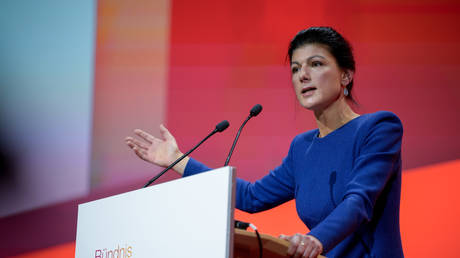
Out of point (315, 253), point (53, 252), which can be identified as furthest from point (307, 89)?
point (53, 252)

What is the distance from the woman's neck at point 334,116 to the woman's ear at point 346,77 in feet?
0.26

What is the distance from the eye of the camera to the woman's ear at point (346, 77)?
7.22 ft

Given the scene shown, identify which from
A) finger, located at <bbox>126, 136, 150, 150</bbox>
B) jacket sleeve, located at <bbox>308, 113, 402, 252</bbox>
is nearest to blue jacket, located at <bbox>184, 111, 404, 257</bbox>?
jacket sleeve, located at <bbox>308, 113, 402, 252</bbox>

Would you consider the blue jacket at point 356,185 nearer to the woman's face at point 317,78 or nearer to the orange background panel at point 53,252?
the woman's face at point 317,78

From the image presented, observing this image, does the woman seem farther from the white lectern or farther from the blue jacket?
the white lectern

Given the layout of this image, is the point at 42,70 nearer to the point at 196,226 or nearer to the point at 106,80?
the point at 106,80

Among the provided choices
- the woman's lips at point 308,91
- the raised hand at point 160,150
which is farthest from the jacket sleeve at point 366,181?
the raised hand at point 160,150

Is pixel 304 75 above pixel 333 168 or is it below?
above

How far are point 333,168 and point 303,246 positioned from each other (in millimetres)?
667

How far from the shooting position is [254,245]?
1291mm

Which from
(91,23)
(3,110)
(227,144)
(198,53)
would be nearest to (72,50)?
(91,23)

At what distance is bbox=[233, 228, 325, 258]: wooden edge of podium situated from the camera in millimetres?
1271

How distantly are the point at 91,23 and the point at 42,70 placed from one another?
1.35 feet

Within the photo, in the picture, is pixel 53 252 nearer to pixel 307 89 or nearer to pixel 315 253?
pixel 307 89
